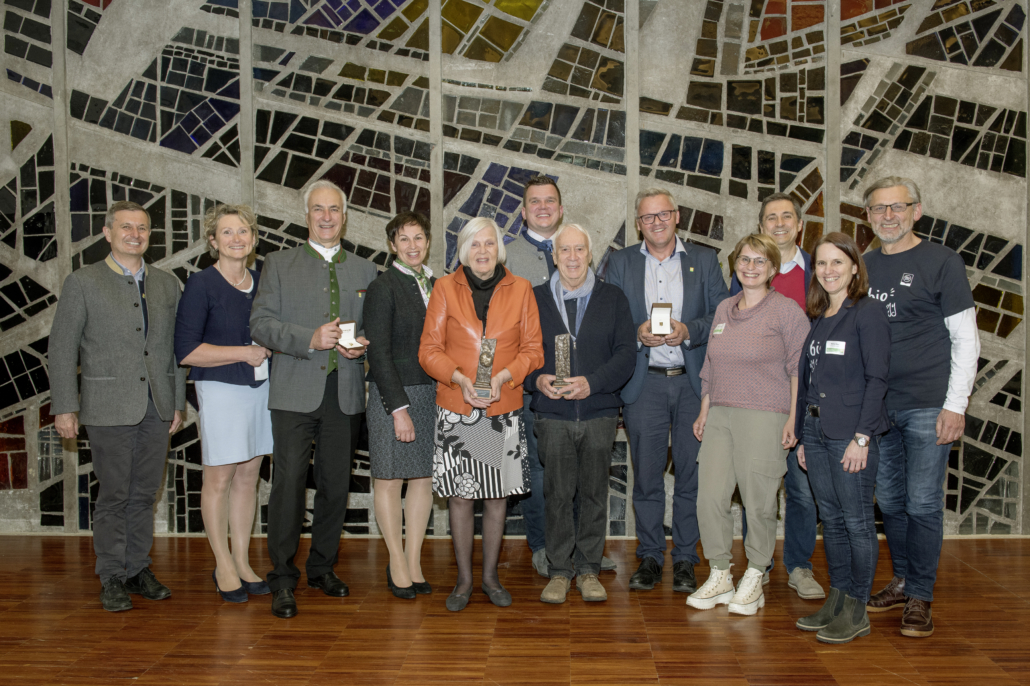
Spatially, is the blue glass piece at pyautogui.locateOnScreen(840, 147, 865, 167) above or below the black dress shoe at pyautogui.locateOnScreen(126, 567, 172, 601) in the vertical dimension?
above

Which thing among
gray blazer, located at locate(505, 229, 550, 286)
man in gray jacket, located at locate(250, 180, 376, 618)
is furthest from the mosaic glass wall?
man in gray jacket, located at locate(250, 180, 376, 618)

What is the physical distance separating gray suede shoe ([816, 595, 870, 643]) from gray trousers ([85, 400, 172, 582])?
116 inches

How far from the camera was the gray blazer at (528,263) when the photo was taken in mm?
3605

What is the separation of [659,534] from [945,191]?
2771 millimetres

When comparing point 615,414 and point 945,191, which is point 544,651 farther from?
point 945,191

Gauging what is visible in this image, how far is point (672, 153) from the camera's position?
452 cm

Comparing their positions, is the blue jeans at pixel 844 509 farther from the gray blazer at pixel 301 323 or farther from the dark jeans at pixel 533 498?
the gray blazer at pixel 301 323

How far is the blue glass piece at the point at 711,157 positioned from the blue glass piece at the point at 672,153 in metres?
0.15

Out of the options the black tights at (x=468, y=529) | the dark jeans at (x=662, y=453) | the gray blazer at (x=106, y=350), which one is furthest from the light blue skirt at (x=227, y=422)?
the dark jeans at (x=662, y=453)

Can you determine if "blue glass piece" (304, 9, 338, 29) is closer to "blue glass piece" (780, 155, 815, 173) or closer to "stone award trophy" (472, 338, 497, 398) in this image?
"stone award trophy" (472, 338, 497, 398)

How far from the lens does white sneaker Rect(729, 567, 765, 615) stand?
3102mm

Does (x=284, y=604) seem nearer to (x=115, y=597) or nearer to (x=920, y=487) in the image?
(x=115, y=597)

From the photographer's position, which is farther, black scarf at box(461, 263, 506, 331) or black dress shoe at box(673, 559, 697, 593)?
black dress shoe at box(673, 559, 697, 593)

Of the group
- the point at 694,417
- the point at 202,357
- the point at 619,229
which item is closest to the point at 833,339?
the point at 694,417
